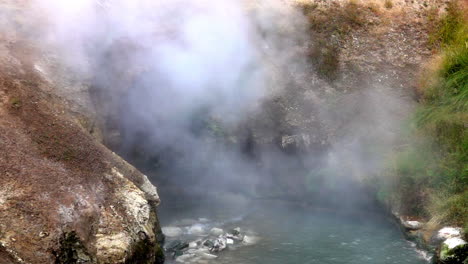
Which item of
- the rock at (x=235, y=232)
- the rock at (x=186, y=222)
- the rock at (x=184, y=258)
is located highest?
the rock at (x=186, y=222)

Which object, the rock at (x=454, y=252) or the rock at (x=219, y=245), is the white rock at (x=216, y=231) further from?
→ the rock at (x=454, y=252)

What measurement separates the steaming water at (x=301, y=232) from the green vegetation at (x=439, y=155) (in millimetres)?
650

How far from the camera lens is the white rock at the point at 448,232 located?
718 centimetres

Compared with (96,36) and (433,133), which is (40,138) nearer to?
(96,36)

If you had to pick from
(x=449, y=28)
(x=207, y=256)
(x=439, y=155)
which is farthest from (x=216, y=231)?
(x=449, y=28)

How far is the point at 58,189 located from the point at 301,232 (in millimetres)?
4344

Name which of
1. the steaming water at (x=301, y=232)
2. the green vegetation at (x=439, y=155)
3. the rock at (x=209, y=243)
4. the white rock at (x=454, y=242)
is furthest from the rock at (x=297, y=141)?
the white rock at (x=454, y=242)

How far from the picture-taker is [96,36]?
9.59 meters

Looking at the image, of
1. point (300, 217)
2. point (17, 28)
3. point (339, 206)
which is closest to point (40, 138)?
point (17, 28)

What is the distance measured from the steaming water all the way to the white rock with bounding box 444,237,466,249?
538 mm

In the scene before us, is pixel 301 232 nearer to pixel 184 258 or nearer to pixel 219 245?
pixel 219 245

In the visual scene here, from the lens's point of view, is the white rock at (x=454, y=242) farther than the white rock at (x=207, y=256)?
No

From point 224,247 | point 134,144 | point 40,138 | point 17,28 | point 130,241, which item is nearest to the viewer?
point 130,241

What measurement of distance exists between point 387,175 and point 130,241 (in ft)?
16.8
